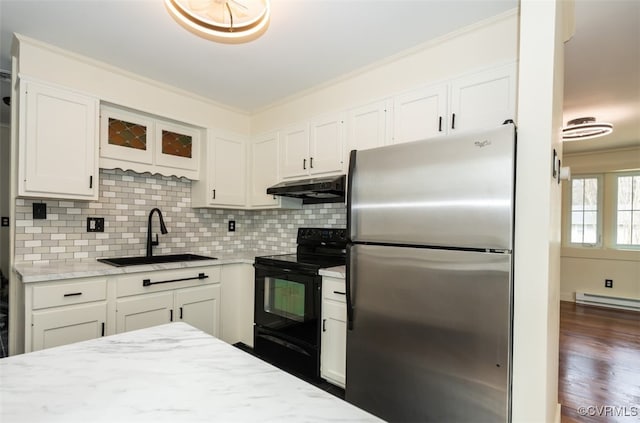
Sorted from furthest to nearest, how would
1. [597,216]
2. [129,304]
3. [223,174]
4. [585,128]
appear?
[597,216] < [585,128] < [223,174] < [129,304]

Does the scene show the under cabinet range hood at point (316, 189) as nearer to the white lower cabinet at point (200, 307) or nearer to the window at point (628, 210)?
the white lower cabinet at point (200, 307)

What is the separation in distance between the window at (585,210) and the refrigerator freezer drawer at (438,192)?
17.7 ft

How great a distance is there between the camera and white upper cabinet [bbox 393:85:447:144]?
212 cm

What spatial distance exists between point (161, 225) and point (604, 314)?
582 centimetres

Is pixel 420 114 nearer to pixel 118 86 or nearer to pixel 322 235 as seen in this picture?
pixel 322 235

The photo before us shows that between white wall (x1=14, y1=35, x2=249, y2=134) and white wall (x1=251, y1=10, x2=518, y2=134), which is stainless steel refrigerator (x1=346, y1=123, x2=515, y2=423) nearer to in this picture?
white wall (x1=251, y1=10, x2=518, y2=134)

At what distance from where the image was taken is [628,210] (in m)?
5.02

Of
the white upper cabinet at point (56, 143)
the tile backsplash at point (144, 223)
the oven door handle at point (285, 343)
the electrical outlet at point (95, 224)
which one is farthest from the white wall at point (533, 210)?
the electrical outlet at point (95, 224)

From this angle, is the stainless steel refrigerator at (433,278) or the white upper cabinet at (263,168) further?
the white upper cabinet at (263,168)

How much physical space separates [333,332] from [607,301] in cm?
518

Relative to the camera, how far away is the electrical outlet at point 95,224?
2653mm

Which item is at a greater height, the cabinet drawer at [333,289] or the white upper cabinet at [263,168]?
the white upper cabinet at [263,168]

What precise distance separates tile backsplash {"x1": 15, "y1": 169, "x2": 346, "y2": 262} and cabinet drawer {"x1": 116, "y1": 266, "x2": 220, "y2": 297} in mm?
575

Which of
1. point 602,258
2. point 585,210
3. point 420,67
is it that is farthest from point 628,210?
point 420,67
